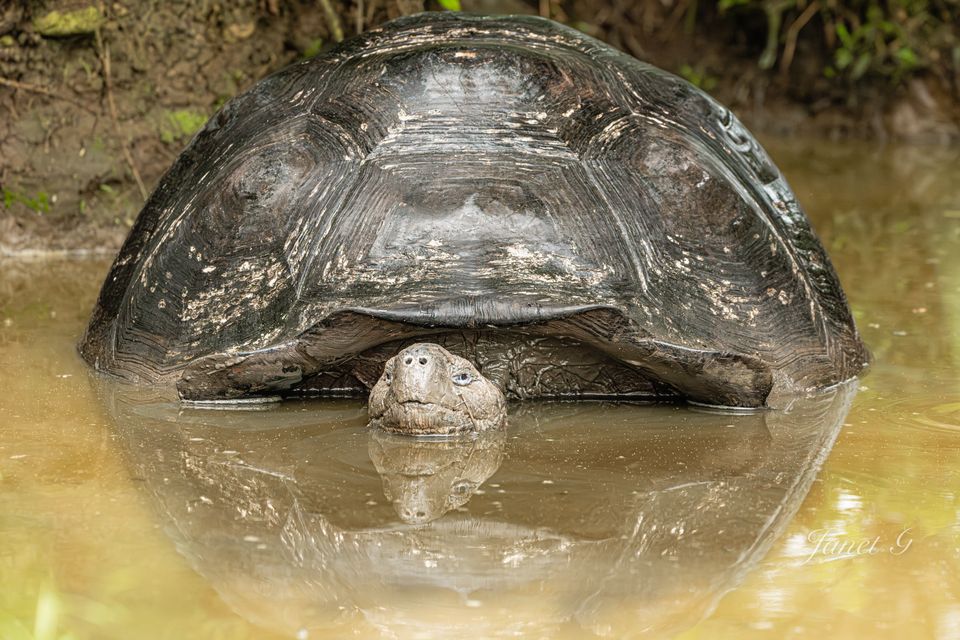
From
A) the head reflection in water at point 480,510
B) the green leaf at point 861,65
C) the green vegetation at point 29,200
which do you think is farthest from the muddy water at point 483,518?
the green leaf at point 861,65

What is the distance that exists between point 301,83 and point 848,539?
2451 mm

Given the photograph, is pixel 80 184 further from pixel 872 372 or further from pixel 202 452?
pixel 872 372

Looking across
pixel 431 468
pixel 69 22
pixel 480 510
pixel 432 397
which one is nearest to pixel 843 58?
pixel 69 22

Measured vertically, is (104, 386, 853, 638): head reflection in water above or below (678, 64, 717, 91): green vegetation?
below

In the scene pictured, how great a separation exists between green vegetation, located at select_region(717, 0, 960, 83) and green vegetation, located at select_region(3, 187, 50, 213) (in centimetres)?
650

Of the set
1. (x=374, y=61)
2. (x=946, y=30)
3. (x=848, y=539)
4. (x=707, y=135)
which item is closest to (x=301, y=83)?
(x=374, y=61)

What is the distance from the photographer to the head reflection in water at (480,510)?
7.78 feet

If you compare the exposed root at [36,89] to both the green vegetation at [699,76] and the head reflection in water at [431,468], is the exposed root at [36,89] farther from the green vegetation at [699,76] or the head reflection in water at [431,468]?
the green vegetation at [699,76]

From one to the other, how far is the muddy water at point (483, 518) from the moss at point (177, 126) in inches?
88.3

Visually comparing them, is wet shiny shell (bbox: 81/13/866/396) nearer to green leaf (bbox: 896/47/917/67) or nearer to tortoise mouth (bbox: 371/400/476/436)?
tortoise mouth (bbox: 371/400/476/436)

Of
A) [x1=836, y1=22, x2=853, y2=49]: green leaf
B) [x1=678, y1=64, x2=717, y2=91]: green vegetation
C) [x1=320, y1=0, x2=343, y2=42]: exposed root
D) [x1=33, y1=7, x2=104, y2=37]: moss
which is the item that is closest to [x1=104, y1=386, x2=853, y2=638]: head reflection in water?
[x1=33, y1=7, x2=104, y2=37]: moss

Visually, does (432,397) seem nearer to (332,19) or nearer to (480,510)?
(480,510)

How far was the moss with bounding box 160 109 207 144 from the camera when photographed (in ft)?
20.8

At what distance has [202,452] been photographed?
3334 millimetres
